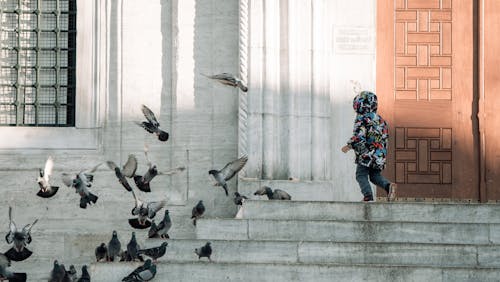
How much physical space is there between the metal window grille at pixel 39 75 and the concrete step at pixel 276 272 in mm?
4805

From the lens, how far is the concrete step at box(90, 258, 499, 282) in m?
14.8

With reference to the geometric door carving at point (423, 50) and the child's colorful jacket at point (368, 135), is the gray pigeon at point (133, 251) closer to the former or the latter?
the child's colorful jacket at point (368, 135)

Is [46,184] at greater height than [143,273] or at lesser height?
greater

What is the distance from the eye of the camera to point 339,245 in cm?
1545

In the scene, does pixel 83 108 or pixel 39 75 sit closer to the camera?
pixel 83 108

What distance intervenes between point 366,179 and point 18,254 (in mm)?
3903

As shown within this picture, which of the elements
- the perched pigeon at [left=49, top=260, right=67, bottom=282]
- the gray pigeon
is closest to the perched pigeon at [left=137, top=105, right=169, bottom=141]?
the perched pigeon at [left=49, top=260, right=67, bottom=282]

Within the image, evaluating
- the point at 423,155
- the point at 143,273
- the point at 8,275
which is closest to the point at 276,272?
the point at 143,273

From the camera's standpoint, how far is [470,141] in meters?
19.3

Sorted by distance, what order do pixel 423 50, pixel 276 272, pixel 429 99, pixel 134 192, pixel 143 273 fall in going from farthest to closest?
pixel 423 50
pixel 429 99
pixel 134 192
pixel 276 272
pixel 143 273

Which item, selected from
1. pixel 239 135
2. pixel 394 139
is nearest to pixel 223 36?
pixel 239 135

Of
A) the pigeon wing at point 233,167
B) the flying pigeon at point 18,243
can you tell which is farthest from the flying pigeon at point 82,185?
the pigeon wing at point 233,167

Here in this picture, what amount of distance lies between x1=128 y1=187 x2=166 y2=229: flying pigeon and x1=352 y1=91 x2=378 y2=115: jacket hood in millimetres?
2599

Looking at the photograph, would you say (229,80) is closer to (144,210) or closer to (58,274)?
(144,210)
